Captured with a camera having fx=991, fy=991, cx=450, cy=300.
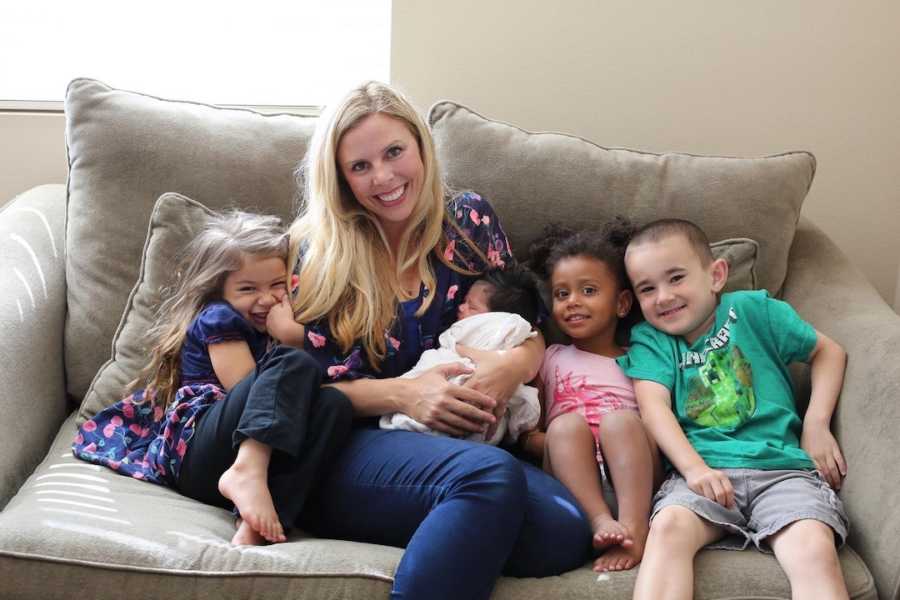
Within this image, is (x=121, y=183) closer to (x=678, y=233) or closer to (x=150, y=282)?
(x=150, y=282)

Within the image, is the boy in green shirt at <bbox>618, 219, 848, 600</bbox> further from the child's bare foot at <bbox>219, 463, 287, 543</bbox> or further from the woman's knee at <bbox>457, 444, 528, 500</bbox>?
the child's bare foot at <bbox>219, 463, 287, 543</bbox>

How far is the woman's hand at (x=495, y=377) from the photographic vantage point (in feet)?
5.78

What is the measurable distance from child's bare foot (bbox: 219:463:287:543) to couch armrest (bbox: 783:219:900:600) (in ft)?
2.99

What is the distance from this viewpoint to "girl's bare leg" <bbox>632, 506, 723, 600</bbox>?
1.43 metres

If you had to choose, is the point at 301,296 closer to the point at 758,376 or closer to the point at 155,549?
the point at 155,549

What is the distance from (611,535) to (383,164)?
30.1 inches

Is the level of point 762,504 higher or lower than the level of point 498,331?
lower

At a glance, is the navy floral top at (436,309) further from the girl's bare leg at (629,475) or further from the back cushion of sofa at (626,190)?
the girl's bare leg at (629,475)

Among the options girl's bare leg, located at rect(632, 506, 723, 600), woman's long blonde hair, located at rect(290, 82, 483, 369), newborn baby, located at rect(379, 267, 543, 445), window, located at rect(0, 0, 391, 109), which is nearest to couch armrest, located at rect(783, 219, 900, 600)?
girl's bare leg, located at rect(632, 506, 723, 600)

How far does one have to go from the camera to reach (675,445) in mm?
1692

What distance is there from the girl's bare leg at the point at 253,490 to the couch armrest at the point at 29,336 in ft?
1.31

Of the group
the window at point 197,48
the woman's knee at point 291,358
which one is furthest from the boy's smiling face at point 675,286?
the window at point 197,48

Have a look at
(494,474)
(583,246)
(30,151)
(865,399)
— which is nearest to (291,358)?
(494,474)

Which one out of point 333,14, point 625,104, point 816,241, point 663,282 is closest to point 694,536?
point 663,282
